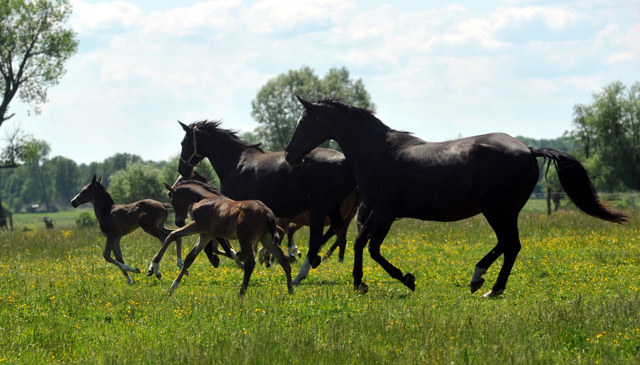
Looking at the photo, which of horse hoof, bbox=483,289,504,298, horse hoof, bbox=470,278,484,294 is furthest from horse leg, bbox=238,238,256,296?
horse hoof, bbox=483,289,504,298

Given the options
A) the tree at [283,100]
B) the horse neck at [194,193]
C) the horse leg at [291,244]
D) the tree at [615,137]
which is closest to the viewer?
the horse neck at [194,193]

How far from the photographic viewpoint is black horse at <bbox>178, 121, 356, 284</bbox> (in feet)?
42.1

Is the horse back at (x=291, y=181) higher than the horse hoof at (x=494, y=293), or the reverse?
the horse back at (x=291, y=181)

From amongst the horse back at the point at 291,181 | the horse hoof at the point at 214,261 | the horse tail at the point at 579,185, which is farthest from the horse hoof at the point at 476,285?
the horse hoof at the point at 214,261

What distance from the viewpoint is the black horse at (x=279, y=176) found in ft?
42.1

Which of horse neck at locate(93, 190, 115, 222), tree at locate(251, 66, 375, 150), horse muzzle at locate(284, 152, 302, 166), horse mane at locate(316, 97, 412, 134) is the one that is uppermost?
tree at locate(251, 66, 375, 150)

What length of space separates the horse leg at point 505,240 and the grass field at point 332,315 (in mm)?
193

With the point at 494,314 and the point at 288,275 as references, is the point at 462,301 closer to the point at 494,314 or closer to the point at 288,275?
the point at 494,314

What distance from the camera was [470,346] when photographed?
6.73 m

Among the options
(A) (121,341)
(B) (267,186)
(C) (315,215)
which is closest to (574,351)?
(A) (121,341)

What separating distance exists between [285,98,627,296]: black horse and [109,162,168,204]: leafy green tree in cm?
5916

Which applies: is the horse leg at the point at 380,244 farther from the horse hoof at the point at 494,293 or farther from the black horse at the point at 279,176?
the black horse at the point at 279,176

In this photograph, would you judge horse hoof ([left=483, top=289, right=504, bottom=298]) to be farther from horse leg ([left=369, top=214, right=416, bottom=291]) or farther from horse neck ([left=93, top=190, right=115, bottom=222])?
horse neck ([left=93, top=190, right=115, bottom=222])

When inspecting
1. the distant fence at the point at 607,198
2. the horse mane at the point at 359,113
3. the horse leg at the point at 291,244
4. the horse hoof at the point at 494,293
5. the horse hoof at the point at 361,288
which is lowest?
the distant fence at the point at 607,198
